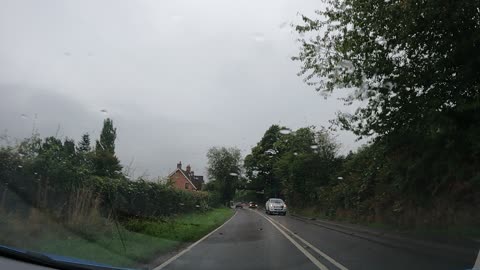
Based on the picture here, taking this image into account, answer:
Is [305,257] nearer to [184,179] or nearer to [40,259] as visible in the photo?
[40,259]

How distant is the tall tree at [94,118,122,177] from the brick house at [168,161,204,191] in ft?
38.5

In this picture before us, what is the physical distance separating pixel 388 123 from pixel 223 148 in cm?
8854

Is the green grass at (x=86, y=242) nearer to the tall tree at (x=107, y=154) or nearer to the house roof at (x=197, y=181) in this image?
the tall tree at (x=107, y=154)

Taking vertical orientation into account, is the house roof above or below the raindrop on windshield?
below

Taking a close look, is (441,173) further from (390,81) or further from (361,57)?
(361,57)

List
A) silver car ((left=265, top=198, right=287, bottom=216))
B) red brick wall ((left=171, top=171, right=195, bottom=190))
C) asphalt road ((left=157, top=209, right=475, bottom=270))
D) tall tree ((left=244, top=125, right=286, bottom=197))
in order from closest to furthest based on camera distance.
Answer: asphalt road ((left=157, top=209, right=475, bottom=270)) < red brick wall ((left=171, top=171, right=195, bottom=190)) < silver car ((left=265, top=198, right=287, bottom=216)) < tall tree ((left=244, top=125, right=286, bottom=197))

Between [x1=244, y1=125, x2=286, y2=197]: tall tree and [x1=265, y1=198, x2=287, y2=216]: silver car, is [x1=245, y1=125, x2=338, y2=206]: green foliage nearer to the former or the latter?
[x1=265, y1=198, x2=287, y2=216]: silver car

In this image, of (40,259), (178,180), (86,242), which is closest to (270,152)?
(178,180)

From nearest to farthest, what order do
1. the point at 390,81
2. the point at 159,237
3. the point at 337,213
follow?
the point at 159,237 → the point at 390,81 → the point at 337,213

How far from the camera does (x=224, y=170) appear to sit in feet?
338

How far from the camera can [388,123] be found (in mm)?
17953

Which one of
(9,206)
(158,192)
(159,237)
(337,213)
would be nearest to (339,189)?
(337,213)

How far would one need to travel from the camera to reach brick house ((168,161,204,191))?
32037mm

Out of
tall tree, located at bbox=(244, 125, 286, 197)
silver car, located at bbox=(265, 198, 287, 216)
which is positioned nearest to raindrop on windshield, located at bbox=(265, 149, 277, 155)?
tall tree, located at bbox=(244, 125, 286, 197)
